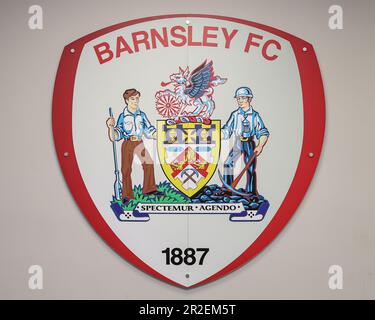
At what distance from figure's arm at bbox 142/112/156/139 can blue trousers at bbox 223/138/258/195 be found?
1.04 ft

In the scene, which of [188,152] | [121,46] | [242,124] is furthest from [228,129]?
[121,46]

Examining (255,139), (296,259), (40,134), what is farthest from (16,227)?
(296,259)

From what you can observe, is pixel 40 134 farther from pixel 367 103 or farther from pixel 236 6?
pixel 367 103

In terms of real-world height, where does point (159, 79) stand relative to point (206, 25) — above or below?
below

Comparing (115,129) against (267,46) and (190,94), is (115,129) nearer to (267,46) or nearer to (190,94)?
(190,94)

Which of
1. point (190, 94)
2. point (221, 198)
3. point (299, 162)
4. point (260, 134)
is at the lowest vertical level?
point (221, 198)

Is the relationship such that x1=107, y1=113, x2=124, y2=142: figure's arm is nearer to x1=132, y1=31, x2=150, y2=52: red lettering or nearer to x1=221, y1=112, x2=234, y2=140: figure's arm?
x1=132, y1=31, x2=150, y2=52: red lettering

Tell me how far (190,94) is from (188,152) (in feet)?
0.77

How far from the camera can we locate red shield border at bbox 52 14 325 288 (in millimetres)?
1730

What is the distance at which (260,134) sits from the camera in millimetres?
1743

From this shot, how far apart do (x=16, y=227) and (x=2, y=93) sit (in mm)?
551

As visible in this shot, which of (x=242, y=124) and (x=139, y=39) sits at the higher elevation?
(x=139, y=39)

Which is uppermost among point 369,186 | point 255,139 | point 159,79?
point 159,79

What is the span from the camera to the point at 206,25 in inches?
68.9
